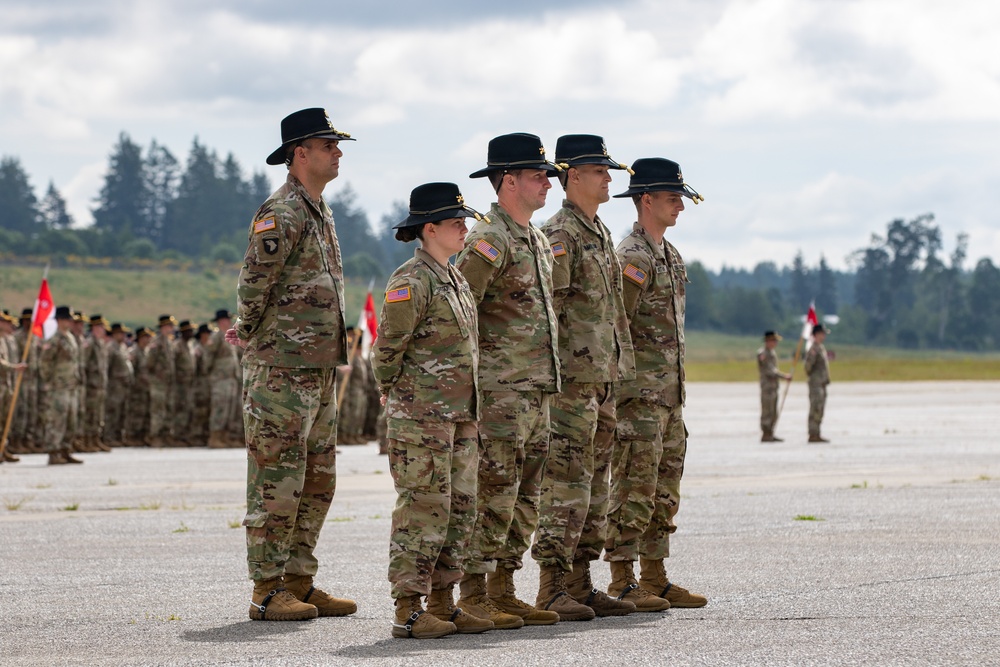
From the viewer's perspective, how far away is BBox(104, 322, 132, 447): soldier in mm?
26203

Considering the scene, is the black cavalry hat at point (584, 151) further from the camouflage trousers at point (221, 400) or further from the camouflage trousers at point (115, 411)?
the camouflage trousers at point (115, 411)

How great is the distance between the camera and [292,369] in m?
7.88

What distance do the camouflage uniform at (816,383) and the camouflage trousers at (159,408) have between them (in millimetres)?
11521

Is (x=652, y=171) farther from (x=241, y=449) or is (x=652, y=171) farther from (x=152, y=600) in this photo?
(x=241, y=449)

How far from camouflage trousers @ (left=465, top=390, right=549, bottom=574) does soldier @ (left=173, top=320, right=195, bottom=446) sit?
19540 mm

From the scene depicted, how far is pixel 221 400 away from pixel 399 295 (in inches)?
748

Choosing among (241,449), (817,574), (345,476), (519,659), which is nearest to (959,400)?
(241,449)

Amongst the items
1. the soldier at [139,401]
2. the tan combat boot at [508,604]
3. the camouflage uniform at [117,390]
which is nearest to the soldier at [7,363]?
the camouflage uniform at [117,390]

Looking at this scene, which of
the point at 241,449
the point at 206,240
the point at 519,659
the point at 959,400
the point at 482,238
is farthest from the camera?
the point at 206,240

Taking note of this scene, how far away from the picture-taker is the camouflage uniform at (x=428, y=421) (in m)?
7.29

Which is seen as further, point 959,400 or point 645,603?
point 959,400

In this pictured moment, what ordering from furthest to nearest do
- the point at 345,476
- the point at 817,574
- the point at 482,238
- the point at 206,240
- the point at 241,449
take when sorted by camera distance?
the point at 206,240
the point at 241,449
the point at 345,476
the point at 817,574
the point at 482,238

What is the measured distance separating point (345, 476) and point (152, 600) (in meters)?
10.1

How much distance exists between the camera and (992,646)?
22.1ft
